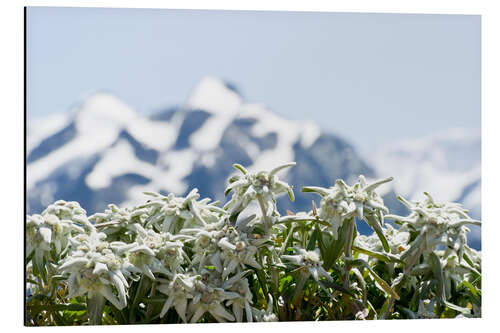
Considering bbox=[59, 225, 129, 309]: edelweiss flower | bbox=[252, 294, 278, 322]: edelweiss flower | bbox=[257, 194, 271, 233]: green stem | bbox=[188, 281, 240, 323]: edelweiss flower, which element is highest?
bbox=[257, 194, 271, 233]: green stem

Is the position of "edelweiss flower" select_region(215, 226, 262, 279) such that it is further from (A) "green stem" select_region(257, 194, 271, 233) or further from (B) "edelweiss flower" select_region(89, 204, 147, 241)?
(B) "edelweiss flower" select_region(89, 204, 147, 241)

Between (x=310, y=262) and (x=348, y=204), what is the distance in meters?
0.18

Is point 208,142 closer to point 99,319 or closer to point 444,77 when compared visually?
point 444,77

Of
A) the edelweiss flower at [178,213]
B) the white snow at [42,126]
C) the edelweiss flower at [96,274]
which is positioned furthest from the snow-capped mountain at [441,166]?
the white snow at [42,126]

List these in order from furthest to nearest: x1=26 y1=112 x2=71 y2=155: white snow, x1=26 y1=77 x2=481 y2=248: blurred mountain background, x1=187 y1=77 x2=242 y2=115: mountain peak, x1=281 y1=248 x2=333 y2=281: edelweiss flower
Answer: x1=187 y1=77 x2=242 y2=115: mountain peak, x1=26 y1=77 x2=481 y2=248: blurred mountain background, x1=26 y1=112 x2=71 y2=155: white snow, x1=281 y1=248 x2=333 y2=281: edelweiss flower

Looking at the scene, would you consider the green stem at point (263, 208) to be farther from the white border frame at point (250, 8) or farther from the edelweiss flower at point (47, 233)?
the edelweiss flower at point (47, 233)

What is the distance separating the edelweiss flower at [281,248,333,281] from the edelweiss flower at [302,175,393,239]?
0.25 ft

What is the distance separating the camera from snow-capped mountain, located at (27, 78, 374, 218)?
101 inches

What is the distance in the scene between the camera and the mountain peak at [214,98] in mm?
2627

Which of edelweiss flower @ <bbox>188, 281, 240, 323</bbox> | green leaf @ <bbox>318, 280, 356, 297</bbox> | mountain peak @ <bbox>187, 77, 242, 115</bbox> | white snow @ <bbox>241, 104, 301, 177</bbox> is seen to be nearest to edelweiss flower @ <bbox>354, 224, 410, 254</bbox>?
green leaf @ <bbox>318, 280, 356, 297</bbox>

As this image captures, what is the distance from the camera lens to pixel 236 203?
170 cm

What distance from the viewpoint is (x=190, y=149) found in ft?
9.50

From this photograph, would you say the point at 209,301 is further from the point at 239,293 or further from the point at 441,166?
the point at 441,166
